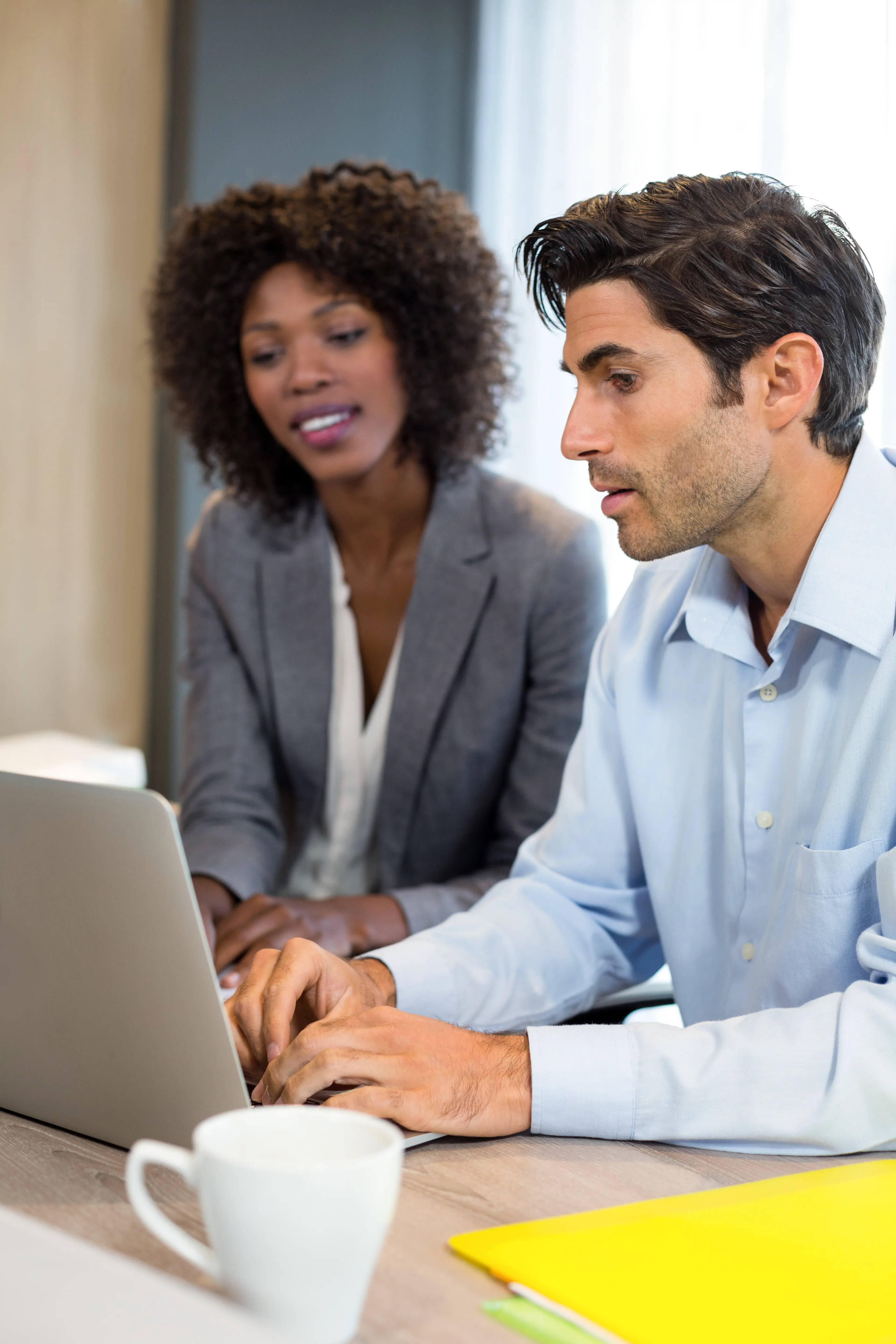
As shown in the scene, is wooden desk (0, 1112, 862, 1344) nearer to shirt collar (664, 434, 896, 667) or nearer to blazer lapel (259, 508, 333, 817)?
shirt collar (664, 434, 896, 667)

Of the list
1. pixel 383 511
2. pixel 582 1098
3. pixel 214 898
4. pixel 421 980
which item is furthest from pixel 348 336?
pixel 582 1098

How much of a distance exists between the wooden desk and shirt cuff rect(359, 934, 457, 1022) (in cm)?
25

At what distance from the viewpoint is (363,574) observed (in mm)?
2107

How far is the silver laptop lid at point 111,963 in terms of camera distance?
2.25 feet

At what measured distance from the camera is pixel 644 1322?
0.57m

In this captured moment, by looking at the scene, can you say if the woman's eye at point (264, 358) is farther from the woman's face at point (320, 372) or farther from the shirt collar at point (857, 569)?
the shirt collar at point (857, 569)

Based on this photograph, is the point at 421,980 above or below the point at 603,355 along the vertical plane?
below

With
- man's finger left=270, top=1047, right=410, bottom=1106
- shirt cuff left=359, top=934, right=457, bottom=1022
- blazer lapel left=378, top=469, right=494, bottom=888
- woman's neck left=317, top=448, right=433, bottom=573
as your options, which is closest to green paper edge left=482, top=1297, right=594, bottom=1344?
man's finger left=270, top=1047, right=410, bottom=1106

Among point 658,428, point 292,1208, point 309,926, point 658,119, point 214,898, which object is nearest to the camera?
point 292,1208

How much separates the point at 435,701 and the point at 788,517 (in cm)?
80

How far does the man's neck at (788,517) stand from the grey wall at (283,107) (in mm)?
2073

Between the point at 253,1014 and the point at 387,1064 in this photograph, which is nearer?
the point at 387,1064

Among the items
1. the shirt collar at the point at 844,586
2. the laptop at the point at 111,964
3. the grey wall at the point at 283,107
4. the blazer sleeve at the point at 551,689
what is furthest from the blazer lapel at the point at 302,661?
the laptop at the point at 111,964

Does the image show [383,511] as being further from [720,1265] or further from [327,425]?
[720,1265]
